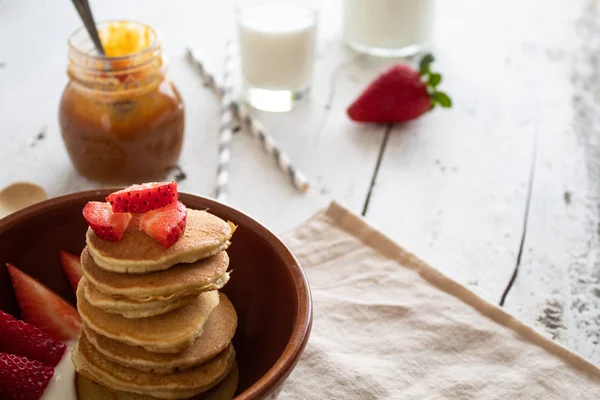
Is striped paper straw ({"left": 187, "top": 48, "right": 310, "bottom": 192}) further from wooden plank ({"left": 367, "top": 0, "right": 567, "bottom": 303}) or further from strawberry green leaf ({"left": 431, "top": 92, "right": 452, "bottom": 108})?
strawberry green leaf ({"left": 431, "top": 92, "right": 452, "bottom": 108})

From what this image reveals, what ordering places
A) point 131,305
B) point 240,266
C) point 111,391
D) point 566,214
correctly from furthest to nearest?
point 566,214 < point 240,266 < point 111,391 < point 131,305

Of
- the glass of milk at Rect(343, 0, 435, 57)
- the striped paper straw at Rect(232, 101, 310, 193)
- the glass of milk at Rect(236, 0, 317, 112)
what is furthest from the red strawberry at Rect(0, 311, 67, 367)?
the glass of milk at Rect(343, 0, 435, 57)

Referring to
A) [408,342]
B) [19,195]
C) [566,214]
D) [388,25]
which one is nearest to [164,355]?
[408,342]

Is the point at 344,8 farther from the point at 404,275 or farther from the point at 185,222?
the point at 185,222

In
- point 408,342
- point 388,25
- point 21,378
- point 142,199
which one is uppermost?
point 142,199

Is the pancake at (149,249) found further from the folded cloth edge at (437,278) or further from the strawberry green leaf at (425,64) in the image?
the strawberry green leaf at (425,64)

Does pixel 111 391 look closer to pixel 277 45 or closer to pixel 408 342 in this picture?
pixel 408 342

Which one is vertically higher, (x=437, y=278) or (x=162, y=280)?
(x=162, y=280)

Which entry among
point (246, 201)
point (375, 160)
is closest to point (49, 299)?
point (246, 201)
